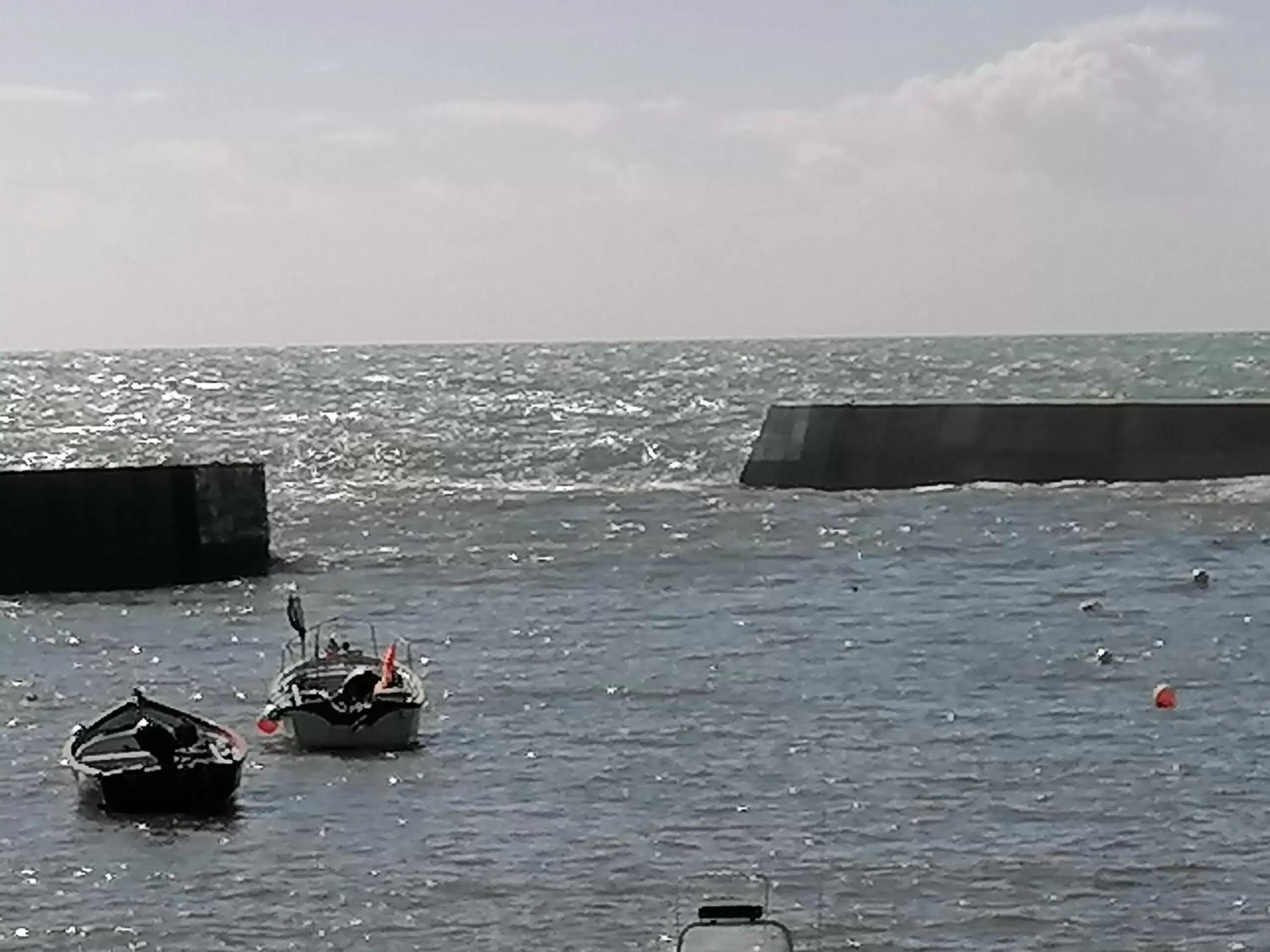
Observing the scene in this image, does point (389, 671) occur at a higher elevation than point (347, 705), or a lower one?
higher

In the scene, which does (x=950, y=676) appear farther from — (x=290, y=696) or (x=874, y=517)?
(x=874, y=517)

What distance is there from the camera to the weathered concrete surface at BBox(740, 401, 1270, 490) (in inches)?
3059

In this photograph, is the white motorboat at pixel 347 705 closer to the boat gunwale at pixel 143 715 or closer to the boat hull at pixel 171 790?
the boat gunwale at pixel 143 715

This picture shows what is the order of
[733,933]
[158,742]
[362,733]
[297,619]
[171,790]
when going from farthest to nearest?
[297,619], [362,733], [158,742], [171,790], [733,933]

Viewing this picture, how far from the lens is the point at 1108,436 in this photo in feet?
257

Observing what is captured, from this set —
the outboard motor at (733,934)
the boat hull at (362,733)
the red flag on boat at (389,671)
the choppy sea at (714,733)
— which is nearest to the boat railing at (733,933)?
the outboard motor at (733,934)

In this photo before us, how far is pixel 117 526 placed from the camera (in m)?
59.1

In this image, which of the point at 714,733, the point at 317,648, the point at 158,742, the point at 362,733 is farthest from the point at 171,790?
the point at 317,648

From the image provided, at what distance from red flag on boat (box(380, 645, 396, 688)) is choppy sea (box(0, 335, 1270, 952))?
1.22 metres

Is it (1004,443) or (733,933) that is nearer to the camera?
(733,933)

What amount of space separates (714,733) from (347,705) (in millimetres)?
6713

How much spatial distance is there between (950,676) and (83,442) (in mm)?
103944

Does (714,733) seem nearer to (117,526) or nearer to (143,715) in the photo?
(143,715)

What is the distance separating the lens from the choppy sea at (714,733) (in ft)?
92.2
